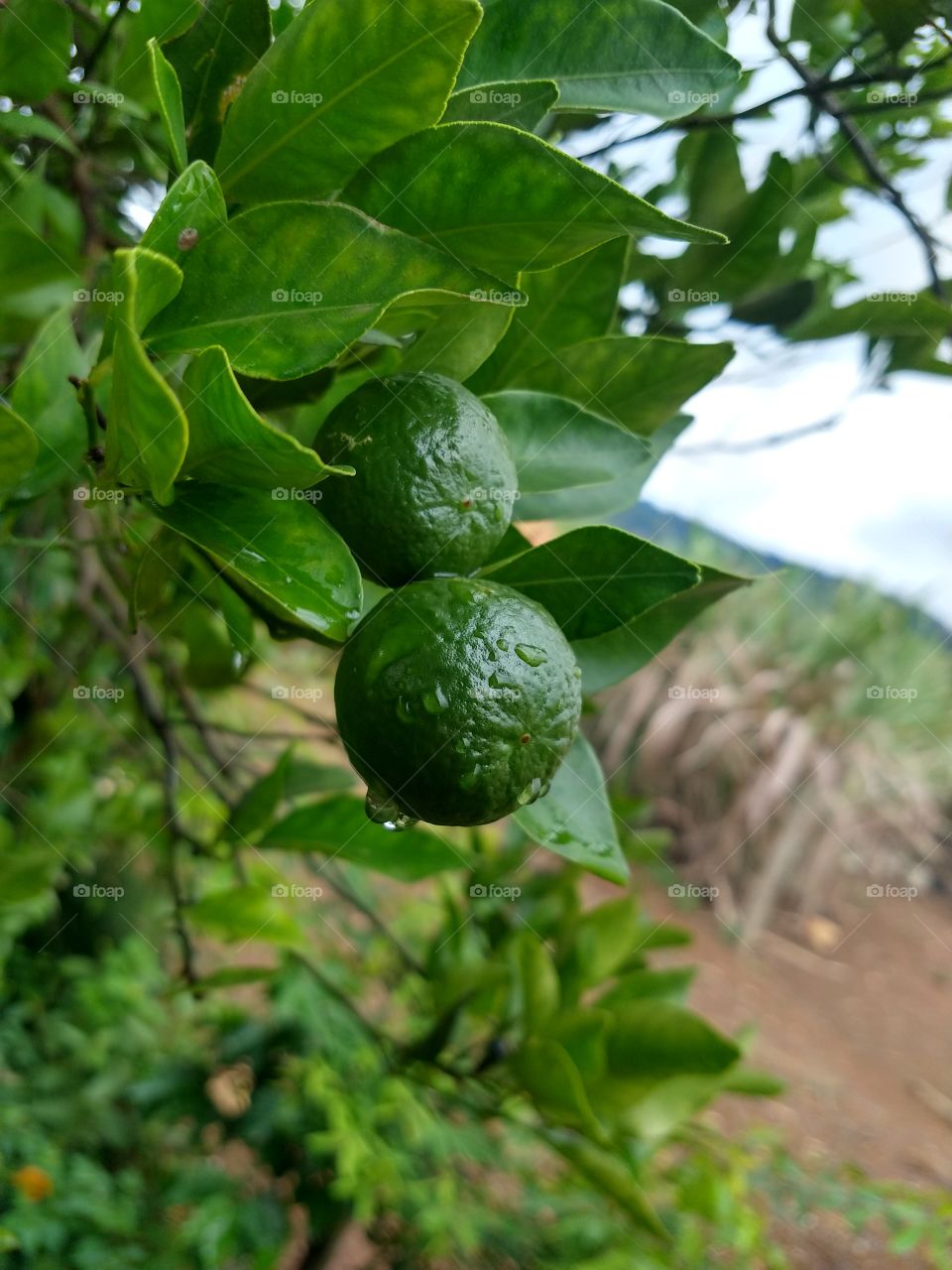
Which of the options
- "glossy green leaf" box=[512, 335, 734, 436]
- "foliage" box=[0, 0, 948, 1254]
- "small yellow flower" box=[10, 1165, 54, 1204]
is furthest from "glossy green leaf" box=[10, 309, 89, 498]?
"small yellow flower" box=[10, 1165, 54, 1204]

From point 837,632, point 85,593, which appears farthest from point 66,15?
point 837,632

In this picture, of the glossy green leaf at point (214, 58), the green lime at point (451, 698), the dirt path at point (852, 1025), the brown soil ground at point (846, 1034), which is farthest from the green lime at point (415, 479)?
the dirt path at point (852, 1025)

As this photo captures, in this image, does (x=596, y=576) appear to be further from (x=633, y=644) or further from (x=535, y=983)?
(x=535, y=983)

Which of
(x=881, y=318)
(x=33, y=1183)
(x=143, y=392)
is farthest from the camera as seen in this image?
(x=33, y=1183)

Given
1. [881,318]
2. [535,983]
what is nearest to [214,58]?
[881,318]

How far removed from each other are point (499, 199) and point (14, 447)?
200mm

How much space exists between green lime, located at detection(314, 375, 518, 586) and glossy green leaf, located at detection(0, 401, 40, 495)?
111 millimetres

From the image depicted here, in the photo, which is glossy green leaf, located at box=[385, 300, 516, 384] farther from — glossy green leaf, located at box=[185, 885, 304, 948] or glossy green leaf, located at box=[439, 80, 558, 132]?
glossy green leaf, located at box=[185, 885, 304, 948]

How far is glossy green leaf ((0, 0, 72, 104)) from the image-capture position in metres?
0.49

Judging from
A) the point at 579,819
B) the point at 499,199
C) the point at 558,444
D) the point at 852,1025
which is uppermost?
the point at 499,199

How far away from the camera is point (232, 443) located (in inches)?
11.5

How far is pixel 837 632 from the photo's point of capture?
176 inches

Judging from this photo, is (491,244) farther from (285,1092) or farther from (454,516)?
(285,1092)

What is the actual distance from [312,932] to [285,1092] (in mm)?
550
